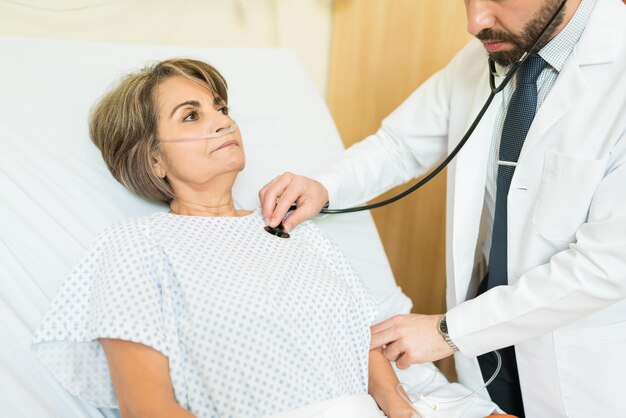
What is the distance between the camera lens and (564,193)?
46.4 inches

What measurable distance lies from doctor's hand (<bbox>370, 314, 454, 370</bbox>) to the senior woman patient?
4 centimetres

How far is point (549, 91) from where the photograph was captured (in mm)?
1246

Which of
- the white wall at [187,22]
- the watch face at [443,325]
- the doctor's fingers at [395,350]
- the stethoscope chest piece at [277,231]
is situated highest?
the white wall at [187,22]

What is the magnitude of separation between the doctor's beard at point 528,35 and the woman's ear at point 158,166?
743 mm

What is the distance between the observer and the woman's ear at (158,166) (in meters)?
1.20

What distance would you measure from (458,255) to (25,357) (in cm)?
99

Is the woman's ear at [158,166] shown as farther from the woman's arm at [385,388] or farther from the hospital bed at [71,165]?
the woman's arm at [385,388]

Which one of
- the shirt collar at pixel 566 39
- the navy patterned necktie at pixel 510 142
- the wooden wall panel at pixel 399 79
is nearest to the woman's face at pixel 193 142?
the navy patterned necktie at pixel 510 142

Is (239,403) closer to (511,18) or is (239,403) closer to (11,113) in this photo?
(11,113)

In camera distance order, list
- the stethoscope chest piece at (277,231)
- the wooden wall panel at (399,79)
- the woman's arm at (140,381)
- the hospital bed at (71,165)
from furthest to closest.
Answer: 1. the wooden wall panel at (399,79)
2. the stethoscope chest piece at (277,231)
3. the hospital bed at (71,165)
4. the woman's arm at (140,381)

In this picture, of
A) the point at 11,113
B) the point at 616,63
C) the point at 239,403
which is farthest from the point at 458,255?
the point at 11,113

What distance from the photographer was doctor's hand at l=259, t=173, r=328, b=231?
127 centimetres

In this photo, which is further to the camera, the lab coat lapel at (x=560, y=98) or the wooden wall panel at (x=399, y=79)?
the wooden wall panel at (x=399, y=79)

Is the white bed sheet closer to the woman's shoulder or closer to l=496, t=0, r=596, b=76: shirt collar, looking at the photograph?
the woman's shoulder
